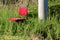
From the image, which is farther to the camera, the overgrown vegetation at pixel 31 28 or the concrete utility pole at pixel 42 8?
the concrete utility pole at pixel 42 8

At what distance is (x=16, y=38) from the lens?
19.8 ft

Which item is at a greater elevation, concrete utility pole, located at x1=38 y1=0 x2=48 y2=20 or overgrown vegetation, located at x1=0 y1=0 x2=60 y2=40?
concrete utility pole, located at x1=38 y1=0 x2=48 y2=20

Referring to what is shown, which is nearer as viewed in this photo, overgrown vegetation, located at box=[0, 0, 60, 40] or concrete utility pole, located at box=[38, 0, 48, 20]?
overgrown vegetation, located at box=[0, 0, 60, 40]

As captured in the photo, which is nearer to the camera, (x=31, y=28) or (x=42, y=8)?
(x=31, y=28)

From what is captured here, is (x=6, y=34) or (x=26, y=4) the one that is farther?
(x=26, y=4)

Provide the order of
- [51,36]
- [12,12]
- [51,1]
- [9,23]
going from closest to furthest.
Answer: [51,36] → [9,23] → [12,12] → [51,1]

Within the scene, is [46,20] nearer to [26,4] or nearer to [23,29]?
[23,29]

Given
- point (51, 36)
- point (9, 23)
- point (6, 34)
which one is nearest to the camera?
point (51, 36)

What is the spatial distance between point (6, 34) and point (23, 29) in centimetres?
45

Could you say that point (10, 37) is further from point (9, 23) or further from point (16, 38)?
point (9, 23)

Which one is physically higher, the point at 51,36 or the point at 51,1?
the point at 51,1

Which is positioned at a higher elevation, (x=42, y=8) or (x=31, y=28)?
(x=42, y=8)

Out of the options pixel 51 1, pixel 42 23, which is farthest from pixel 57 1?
pixel 42 23

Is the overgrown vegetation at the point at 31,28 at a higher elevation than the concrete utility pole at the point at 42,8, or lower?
lower
